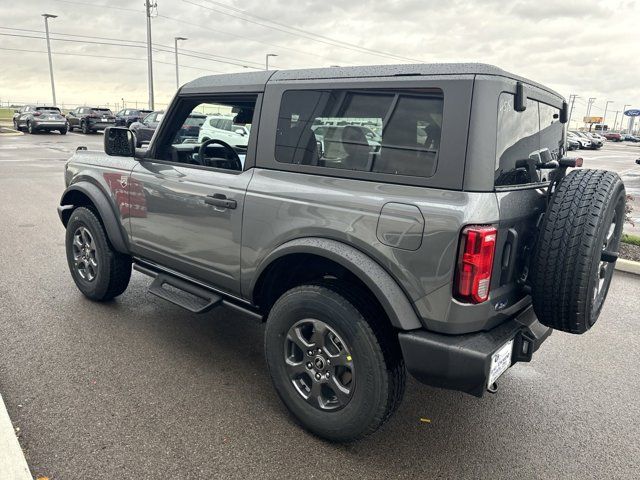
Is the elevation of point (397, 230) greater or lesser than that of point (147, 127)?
greater

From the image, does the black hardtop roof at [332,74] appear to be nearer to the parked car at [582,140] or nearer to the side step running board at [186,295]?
the side step running board at [186,295]

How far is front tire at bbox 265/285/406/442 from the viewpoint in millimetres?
2357

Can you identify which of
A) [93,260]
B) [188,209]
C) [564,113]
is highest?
[564,113]

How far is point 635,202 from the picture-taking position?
11562mm

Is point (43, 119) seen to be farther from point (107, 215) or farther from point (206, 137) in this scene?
point (206, 137)

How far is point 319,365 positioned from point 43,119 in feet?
102

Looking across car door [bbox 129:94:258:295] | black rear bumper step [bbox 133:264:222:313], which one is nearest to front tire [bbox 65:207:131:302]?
car door [bbox 129:94:258:295]

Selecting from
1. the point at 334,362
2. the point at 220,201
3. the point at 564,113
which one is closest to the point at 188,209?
the point at 220,201

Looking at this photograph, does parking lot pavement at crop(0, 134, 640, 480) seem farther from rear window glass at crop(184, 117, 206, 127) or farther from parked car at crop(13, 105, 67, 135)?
parked car at crop(13, 105, 67, 135)

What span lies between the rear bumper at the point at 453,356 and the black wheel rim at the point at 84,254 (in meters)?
3.03

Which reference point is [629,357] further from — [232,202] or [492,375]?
[232,202]

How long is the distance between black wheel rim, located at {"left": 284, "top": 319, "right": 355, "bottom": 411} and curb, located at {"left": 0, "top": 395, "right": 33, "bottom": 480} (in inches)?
51.3

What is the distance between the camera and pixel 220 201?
298 cm

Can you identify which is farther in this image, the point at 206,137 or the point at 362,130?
the point at 206,137
